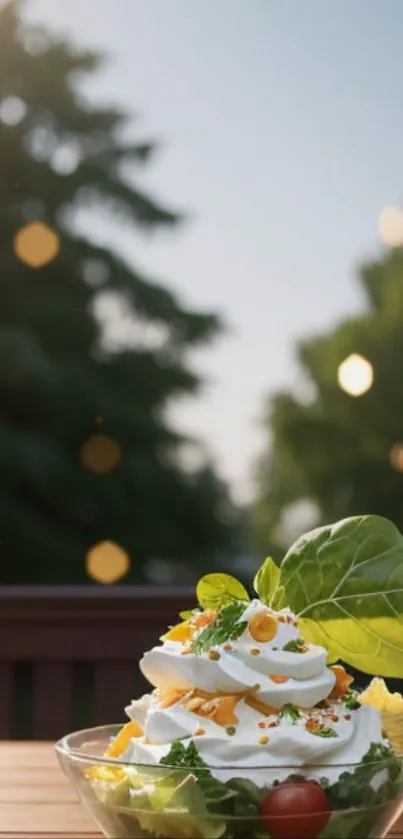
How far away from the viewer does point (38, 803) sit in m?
1.32

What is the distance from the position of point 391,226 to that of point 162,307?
3.35m

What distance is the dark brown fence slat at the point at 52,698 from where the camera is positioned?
2.47 m

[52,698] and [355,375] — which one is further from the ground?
[355,375]

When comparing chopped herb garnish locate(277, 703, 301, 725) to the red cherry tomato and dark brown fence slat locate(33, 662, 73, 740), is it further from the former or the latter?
dark brown fence slat locate(33, 662, 73, 740)

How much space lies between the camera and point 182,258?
13000mm

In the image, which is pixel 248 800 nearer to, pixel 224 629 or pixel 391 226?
pixel 224 629

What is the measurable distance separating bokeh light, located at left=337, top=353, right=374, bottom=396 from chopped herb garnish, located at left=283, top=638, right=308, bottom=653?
12175 millimetres

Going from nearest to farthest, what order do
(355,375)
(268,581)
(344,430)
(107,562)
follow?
(268,581) → (107,562) → (344,430) → (355,375)

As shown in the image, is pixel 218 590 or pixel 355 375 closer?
pixel 218 590

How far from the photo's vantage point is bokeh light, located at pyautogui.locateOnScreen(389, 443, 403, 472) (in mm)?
12414

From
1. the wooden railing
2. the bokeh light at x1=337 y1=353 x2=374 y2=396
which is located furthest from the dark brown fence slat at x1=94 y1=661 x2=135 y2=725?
the bokeh light at x1=337 y1=353 x2=374 y2=396

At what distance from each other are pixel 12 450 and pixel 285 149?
7.65 metres

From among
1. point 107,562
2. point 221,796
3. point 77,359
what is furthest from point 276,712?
point 77,359

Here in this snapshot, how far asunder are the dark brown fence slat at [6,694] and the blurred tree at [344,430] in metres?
9.95
